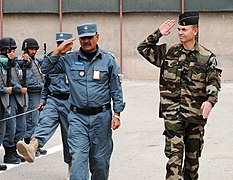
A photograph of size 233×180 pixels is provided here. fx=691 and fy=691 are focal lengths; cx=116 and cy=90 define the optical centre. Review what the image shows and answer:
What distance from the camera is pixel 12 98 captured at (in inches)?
407

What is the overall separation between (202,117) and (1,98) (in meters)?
3.61

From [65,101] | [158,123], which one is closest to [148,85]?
[158,123]

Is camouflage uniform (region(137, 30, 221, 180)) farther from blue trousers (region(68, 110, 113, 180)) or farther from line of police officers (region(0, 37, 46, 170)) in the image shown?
line of police officers (region(0, 37, 46, 170))

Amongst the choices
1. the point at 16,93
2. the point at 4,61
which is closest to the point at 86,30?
the point at 4,61

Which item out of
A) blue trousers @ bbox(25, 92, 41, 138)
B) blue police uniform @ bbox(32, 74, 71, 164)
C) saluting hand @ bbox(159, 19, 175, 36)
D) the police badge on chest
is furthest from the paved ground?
saluting hand @ bbox(159, 19, 175, 36)

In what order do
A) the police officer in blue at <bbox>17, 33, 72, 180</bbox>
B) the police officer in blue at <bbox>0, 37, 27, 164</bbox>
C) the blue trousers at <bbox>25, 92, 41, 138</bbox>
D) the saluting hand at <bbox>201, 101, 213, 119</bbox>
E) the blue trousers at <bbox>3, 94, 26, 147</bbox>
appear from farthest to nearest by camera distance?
the blue trousers at <bbox>25, 92, 41, 138</bbox> < the blue trousers at <bbox>3, 94, 26, 147</bbox> < the police officer in blue at <bbox>0, 37, 27, 164</bbox> < the police officer in blue at <bbox>17, 33, 72, 180</bbox> < the saluting hand at <bbox>201, 101, 213, 119</bbox>

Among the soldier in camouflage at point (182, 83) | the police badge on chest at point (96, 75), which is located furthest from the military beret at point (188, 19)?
the police badge on chest at point (96, 75)

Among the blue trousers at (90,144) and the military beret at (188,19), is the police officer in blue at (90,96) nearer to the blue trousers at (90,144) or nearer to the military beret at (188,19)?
the blue trousers at (90,144)

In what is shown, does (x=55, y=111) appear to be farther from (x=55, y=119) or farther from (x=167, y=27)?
(x=167, y=27)

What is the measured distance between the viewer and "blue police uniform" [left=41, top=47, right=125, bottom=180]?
7555 mm

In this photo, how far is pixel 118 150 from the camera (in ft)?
37.9

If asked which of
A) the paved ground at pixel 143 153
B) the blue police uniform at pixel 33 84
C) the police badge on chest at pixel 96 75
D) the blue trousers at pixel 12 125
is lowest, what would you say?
the paved ground at pixel 143 153

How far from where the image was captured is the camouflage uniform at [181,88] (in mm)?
7508

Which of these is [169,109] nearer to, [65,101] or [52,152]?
[65,101]
